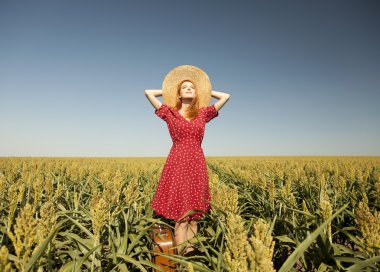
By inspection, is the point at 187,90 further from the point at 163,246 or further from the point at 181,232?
the point at 163,246

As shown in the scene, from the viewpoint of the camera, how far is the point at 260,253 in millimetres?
765

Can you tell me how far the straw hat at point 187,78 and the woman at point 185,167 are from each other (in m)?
0.14

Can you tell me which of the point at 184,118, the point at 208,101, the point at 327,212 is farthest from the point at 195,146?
the point at 327,212

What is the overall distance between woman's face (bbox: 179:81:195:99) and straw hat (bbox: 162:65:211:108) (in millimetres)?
197

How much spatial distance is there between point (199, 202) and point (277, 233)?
37.8 inches

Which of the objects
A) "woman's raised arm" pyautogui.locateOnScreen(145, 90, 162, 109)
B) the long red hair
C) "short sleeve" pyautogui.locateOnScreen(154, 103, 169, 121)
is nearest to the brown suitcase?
"short sleeve" pyautogui.locateOnScreen(154, 103, 169, 121)

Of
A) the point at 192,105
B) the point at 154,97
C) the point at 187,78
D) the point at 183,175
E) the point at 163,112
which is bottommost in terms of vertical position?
the point at 183,175

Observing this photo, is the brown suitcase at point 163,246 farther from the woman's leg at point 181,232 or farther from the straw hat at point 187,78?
the straw hat at point 187,78

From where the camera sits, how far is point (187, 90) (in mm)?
3018

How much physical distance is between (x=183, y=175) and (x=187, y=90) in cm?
109

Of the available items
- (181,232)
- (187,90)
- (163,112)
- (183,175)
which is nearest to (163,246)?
(181,232)

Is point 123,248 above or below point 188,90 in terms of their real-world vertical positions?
below

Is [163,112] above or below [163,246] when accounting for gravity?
above

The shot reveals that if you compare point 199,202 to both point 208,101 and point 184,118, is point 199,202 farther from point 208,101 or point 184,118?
point 208,101
